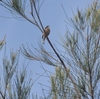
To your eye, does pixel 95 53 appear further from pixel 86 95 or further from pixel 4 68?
pixel 4 68

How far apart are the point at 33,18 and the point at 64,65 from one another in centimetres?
26

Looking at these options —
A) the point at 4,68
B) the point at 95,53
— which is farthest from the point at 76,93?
the point at 4,68

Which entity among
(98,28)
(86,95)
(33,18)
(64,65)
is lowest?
(86,95)

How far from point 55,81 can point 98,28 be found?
30 centimetres

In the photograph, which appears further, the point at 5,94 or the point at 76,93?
the point at 5,94

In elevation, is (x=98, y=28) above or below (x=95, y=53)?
above

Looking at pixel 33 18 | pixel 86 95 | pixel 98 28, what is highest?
pixel 33 18

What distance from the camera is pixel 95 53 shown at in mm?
1242

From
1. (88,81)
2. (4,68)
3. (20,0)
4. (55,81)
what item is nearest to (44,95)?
(55,81)

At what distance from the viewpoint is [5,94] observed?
1357 mm

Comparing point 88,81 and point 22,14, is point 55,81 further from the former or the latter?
point 22,14

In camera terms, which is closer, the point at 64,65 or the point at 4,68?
the point at 64,65

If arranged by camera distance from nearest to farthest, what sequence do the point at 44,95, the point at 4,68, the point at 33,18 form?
the point at 44,95 < the point at 33,18 < the point at 4,68

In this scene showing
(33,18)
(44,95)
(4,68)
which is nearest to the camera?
(44,95)
